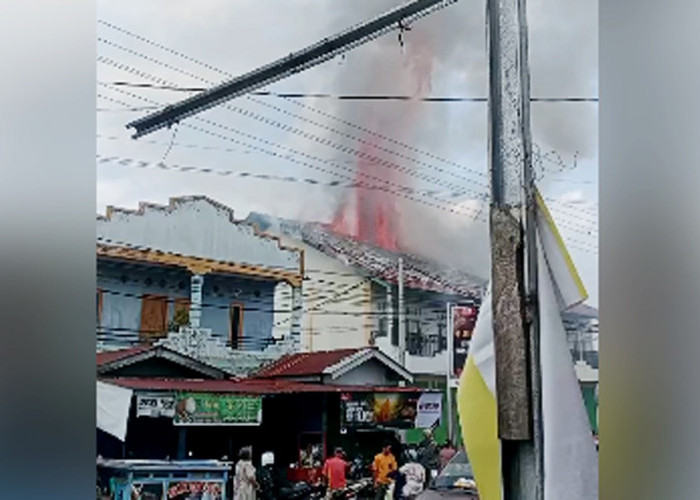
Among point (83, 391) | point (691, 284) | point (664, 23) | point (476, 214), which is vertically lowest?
point (83, 391)

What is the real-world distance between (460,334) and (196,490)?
0.73 meters

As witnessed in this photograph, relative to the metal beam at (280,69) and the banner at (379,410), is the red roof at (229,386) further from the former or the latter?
the metal beam at (280,69)

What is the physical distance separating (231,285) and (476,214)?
0.62 m

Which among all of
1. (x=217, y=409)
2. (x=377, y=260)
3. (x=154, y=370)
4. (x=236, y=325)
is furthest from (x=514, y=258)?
(x=154, y=370)

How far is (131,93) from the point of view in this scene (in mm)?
2752

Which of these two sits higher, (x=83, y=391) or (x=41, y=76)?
(x=41, y=76)

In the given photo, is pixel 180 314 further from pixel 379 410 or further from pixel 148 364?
pixel 379 410

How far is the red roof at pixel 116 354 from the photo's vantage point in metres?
2.70

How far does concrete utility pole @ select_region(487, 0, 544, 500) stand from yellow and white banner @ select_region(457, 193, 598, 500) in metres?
0.02

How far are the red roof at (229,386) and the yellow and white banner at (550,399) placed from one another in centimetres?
31

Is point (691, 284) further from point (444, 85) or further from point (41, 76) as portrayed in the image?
point (41, 76)

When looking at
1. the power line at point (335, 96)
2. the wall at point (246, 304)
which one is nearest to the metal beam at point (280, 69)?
the power line at point (335, 96)

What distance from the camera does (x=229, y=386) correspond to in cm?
277

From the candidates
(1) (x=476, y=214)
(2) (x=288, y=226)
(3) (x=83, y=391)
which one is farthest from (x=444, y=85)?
(3) (x=83, y=391)
